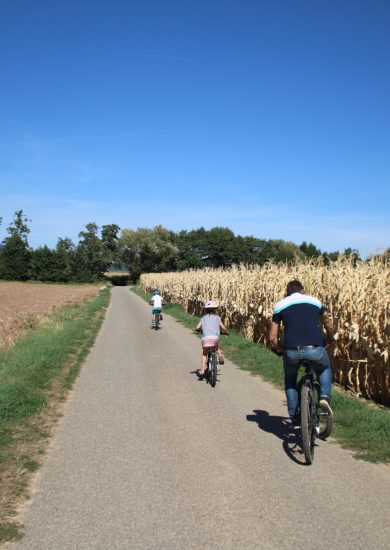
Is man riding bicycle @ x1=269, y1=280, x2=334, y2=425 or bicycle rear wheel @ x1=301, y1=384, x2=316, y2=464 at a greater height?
man riding bicycle @ x1=269, y1=280, x2=334, y2=425

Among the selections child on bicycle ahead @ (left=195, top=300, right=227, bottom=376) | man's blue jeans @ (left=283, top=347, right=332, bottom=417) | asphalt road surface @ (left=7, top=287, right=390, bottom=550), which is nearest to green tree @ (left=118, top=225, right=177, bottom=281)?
child on bicycle ahead @ (left=195, top=300, right=227, bottom=376)

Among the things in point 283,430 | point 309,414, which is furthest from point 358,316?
point 309,414

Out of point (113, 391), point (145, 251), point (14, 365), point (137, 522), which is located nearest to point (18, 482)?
point (137, 522)

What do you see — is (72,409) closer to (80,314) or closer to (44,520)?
(44,520)

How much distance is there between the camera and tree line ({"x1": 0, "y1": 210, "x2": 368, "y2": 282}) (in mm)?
96312

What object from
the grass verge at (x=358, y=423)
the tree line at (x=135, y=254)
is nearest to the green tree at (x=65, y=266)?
the tree line at (x=135, y=254)

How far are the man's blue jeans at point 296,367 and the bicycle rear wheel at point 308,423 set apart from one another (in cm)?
27

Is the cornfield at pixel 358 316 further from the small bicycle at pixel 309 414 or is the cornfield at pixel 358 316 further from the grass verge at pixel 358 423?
the small bicycle at pixel 309 414

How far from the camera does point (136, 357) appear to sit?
13633 millimetres

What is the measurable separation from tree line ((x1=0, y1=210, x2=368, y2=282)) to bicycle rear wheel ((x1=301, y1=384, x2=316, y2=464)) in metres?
87.7

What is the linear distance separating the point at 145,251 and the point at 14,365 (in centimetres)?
8722

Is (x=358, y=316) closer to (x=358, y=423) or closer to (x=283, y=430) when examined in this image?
(x=358, y=423)

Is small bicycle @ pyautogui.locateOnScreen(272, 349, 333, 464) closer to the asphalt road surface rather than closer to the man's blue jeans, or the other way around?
the man's blue jeans

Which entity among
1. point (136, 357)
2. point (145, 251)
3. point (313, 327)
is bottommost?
point (136, 357)
